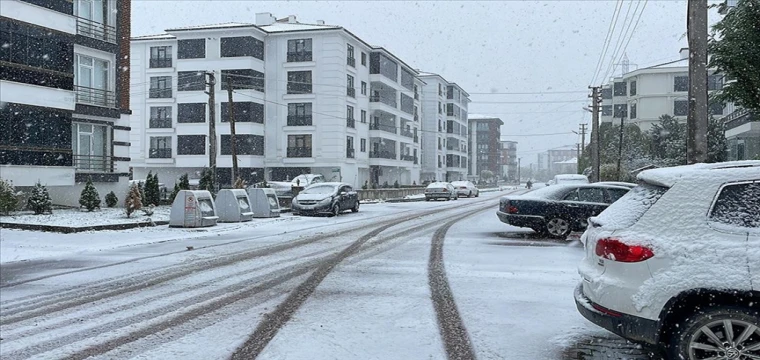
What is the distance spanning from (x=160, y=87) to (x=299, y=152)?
47.0ft

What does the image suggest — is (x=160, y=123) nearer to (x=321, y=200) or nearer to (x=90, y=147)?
(x=90, y=147)

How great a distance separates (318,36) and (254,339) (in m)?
46.3

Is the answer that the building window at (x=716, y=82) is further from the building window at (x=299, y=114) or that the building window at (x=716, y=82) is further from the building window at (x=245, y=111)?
the building window at (x=245, y=111)

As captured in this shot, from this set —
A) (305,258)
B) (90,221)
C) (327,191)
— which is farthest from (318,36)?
(305,258)

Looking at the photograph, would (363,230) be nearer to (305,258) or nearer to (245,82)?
(305,258)

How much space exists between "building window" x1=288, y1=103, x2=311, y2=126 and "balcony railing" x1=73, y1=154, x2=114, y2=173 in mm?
25219

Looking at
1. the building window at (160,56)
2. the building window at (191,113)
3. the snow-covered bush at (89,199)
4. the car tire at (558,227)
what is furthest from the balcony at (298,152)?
the car tire at (558,227)

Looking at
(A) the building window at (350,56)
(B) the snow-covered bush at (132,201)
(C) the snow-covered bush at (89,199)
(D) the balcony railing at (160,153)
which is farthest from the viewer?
(D) the balcony railing at (160,153)

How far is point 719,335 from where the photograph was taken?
13.8 ft

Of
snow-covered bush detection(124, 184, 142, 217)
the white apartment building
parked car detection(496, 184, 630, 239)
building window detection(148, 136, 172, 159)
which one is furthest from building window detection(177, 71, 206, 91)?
parked car detection(496, 184, 630, 239)

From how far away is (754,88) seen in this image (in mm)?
Answer: 10188

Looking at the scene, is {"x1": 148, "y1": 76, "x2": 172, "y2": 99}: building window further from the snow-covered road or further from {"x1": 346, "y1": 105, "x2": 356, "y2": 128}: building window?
the snow-covered road

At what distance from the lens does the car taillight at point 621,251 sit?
14.5 ft

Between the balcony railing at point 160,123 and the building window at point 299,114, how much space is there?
11.1 m
